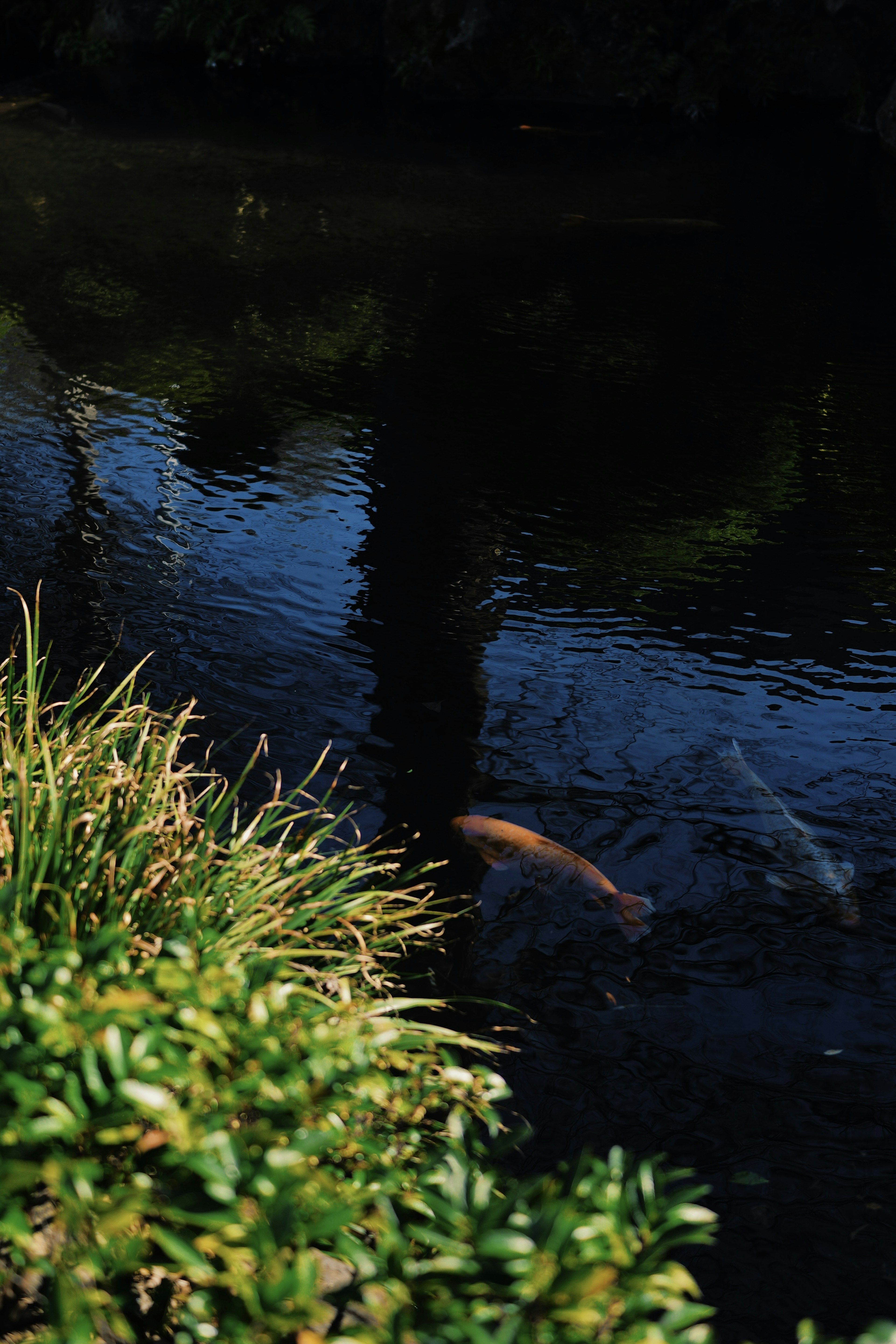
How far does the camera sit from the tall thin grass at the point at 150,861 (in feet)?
6.39

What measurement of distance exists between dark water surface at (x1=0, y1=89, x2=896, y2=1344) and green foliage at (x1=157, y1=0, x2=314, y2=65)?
9099 mm

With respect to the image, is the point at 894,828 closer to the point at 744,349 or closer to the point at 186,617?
the point at 186,617

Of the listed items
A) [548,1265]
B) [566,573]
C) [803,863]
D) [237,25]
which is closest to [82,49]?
[237,25]

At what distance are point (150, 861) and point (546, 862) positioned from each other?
136cm

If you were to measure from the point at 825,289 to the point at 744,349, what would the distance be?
73.8 inches

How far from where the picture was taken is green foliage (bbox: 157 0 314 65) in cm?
1753

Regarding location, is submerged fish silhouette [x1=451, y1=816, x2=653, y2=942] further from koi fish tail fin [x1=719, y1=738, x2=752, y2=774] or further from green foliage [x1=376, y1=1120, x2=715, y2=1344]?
green foliage [x1=376, y1=1120, x2=715, y2=1344]

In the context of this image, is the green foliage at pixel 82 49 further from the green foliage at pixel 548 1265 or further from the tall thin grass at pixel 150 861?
the green foliage at pixel 548 1265

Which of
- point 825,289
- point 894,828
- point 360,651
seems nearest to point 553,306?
point 825,289

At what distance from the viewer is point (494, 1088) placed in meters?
1.98

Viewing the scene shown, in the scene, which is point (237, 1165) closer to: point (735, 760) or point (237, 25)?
point (735, 760)

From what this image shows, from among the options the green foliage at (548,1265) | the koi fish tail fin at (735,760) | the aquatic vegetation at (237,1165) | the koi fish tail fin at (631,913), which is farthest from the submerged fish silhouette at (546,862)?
the green foliage at (548,1265)

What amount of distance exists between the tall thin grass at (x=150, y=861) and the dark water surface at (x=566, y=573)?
0.66m

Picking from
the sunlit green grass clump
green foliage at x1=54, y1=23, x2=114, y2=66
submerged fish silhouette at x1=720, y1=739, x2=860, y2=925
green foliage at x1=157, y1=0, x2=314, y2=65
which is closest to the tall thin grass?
the sunlit green grass clump
